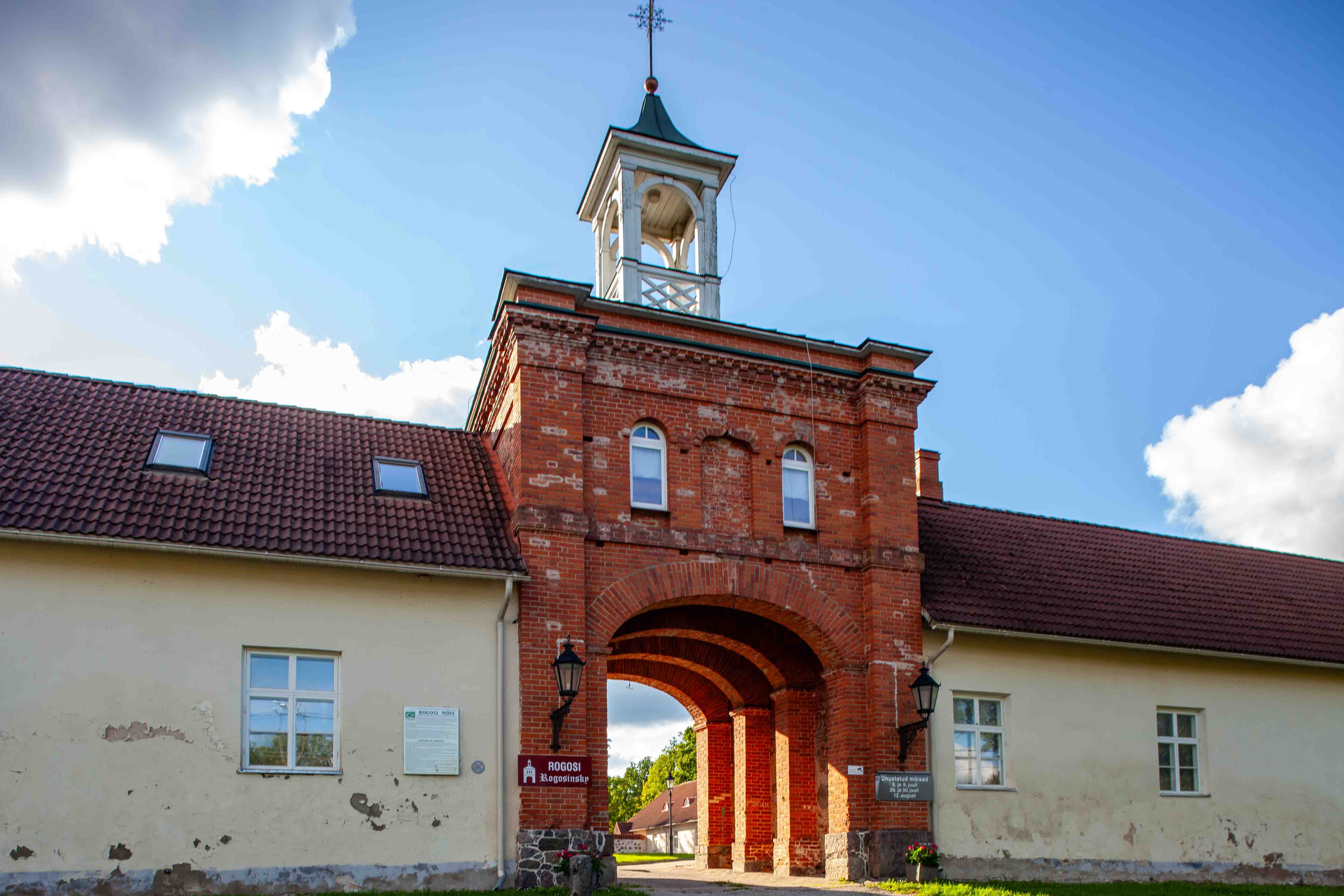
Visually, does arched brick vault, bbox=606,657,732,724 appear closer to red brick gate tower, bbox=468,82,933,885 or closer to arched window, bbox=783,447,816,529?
red brick gate tower, bbox=468,82,933,885

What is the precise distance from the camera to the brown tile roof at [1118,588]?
61.6ft

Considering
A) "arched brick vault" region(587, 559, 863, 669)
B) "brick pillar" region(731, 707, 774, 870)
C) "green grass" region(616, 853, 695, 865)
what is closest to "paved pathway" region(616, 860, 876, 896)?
"brick pillar" region(731, 707, 774, 870)

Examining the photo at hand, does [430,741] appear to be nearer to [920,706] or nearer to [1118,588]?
[920,706]

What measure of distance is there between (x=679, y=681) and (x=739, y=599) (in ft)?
17.7

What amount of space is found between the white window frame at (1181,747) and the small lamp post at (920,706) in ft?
14.8

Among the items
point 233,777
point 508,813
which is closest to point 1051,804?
point 508,813

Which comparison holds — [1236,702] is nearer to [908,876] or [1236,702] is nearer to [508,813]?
[908,876]

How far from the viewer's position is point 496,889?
14461 millimetres

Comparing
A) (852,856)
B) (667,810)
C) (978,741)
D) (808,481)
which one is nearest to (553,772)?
(852,856)

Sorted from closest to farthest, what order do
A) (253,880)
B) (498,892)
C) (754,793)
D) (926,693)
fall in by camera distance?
(253,880)
(498,892)
(926,693)
(754,793)

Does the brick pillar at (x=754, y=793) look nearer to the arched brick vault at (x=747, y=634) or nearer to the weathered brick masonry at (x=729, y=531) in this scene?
the weathered brick masonry at (x=729, y=531)

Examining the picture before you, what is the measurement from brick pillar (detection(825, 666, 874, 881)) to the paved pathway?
0.33 metres

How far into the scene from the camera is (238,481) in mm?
15648

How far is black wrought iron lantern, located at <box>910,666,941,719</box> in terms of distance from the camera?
16.5m
